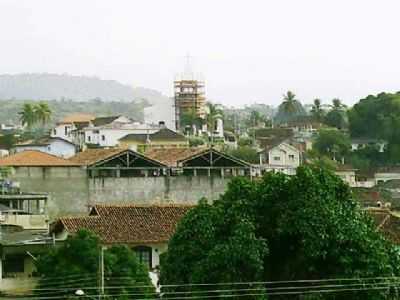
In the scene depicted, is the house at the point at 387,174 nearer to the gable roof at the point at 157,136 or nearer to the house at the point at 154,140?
the house at the point at 154,140

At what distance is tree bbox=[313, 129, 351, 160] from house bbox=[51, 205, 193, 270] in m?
45.4

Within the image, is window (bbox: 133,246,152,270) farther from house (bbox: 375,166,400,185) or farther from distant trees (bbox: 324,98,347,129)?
distant trees (bbox: 324,98,347,129)

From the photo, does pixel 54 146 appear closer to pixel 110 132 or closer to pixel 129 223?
pixel 110 132

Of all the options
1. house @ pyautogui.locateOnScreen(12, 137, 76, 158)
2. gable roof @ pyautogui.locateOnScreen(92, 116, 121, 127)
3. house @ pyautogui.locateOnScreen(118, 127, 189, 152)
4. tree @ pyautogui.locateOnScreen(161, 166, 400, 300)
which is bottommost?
tree @ pyautogui.locateOnScreen(161, 166, 400, 300)

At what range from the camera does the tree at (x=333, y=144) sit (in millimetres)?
78938

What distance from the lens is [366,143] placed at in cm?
7844

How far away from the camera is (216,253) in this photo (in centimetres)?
2188

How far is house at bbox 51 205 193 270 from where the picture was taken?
32.6 m

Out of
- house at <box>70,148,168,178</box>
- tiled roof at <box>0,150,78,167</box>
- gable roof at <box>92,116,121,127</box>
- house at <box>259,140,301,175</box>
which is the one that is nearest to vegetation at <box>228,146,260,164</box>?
house at <box>259,140,301,175</box>

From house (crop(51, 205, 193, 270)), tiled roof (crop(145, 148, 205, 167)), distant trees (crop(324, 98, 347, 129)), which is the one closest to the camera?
house (crop(51, 205, 193, 270))

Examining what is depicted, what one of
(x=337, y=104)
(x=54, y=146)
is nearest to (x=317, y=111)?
(x=337, y=104)

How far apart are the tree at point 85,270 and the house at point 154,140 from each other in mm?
45730

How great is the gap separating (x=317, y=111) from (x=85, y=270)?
77.0 metres

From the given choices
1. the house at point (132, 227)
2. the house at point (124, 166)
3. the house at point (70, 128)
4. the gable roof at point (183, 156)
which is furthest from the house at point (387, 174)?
the house at point (132, 227)
